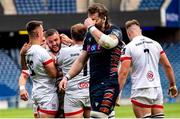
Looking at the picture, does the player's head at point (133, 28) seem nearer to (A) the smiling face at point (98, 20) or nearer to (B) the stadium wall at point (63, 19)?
(A) the smiling face at point (98, 20)

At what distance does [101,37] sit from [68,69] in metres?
1.82

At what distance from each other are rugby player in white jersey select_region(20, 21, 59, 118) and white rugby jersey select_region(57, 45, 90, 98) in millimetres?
197

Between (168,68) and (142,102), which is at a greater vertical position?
(168,68)

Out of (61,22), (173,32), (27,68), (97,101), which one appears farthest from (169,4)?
(97,101)

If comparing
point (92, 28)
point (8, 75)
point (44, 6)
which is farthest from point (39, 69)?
point (8, 75)

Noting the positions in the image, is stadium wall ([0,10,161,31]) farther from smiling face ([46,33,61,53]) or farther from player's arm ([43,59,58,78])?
player's arm ([43,59,58,78])

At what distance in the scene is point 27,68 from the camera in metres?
9.79

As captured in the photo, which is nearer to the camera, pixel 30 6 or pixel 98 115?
pixel 98 115

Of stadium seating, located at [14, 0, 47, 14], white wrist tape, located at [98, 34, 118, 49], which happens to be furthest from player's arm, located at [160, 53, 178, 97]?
stadium seating, located at [14, 0, 47, 14]

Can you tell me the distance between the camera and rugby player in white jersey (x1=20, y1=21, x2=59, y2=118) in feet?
29.4

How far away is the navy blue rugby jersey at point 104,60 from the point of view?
7738mm

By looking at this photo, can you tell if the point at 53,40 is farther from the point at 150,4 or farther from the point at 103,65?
the point at 150,4

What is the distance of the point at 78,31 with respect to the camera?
29.7 feet

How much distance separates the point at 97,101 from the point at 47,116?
1.61 meters
